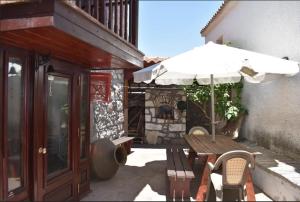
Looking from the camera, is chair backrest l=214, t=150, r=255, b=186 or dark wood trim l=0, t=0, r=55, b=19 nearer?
dark wood trim l=0, t=0, r=55, b=19

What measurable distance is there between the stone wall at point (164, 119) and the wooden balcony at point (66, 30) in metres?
5.69

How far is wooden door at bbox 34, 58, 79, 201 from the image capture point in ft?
12.1

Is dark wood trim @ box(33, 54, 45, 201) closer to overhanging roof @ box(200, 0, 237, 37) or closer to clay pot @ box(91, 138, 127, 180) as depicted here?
clay pot @ box(91, 138, 127, 180)

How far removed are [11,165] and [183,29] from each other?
2.75 metres

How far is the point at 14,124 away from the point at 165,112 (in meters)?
7.14

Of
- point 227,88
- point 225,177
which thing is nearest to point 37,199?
point 225,177

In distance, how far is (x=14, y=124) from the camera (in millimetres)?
3359

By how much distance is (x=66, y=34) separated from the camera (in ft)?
8.89

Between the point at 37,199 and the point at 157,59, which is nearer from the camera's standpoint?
the point at 37,199

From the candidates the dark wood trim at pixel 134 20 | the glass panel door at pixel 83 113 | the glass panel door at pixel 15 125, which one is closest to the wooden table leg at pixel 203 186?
the glass panel door at pixel 83 113

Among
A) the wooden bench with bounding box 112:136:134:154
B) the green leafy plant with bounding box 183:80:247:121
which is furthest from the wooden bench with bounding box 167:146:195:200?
the green leafy plant with bounding box 183:80:247:121

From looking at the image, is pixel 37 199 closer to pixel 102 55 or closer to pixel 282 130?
pixel 102 55

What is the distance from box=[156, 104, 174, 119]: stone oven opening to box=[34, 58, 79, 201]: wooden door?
19.0ft

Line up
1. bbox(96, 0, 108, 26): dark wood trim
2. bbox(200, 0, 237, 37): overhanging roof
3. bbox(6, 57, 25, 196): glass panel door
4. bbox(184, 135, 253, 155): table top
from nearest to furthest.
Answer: bbox(6, 57, 25, 196): glass panel door, bbox(96, 0, 108, 26): dark wood trim, bbox(184, 135, 253, 155): table top, bbox(200, 0, 237, 37): overhanging roof
